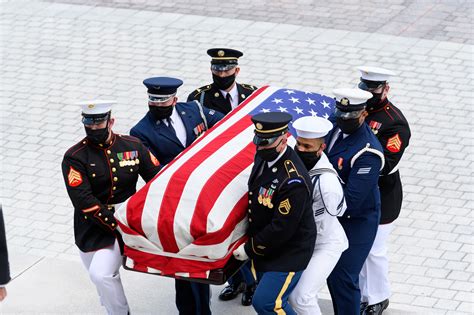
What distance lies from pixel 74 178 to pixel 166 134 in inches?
30.7

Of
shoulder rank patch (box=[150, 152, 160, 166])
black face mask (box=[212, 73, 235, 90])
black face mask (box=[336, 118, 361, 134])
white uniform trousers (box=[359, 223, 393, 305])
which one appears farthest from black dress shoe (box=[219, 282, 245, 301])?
black face mask (box=[336, 118, 361, 134])

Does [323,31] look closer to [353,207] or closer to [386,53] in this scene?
[386,53]

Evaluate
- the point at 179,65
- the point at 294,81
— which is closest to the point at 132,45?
the point at 179,65

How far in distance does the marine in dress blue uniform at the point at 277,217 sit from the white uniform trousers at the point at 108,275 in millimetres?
888

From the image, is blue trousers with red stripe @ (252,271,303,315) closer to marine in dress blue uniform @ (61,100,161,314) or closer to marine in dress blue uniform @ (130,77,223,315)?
marine in dress blue uniform @ (130,77,223,315)

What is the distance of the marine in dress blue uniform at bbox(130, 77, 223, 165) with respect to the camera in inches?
274

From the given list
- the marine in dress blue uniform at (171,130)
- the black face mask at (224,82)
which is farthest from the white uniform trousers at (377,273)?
the black face mask at (224,82)

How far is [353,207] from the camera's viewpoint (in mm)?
6430

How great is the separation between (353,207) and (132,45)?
620 centimetres

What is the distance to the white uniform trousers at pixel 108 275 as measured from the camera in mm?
6500

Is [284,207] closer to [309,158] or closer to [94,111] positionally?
[309,158]

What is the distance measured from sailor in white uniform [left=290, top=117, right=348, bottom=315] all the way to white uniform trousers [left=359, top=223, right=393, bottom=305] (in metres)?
0.76

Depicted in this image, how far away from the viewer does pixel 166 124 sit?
703 centimetres

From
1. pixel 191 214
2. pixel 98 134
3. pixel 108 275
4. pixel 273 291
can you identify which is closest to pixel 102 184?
pixel 98 134
